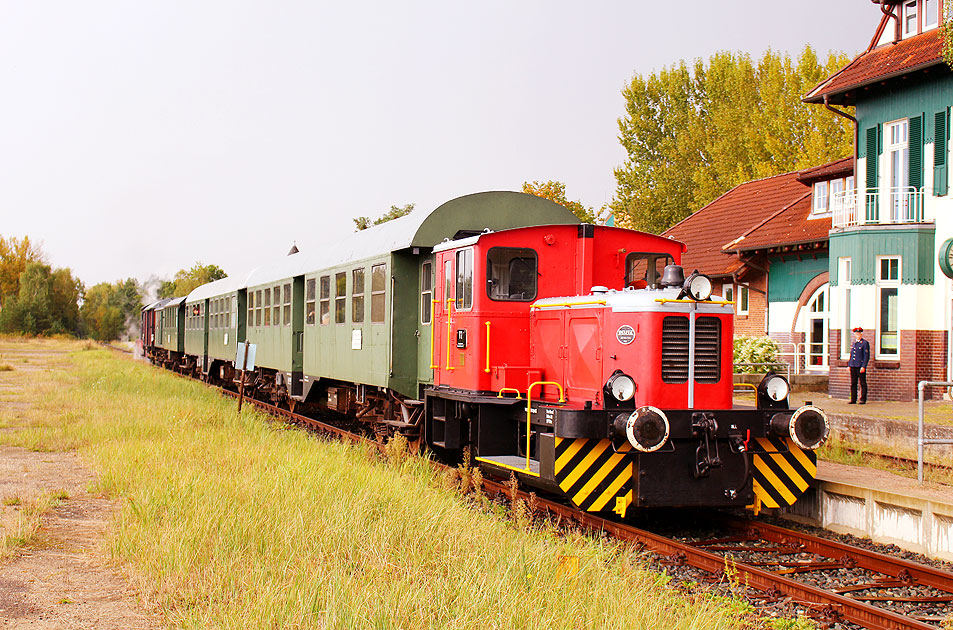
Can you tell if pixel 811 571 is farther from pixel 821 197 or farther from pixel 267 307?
pixel 821 197

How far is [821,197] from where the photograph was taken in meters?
25.7

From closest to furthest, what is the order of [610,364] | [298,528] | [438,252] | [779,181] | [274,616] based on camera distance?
1. [274,616]
2. [298,528]
3. [610,364]
4. [438,252]
5. [779,181]

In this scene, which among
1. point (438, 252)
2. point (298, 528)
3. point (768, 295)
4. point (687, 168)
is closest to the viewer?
point (298, 528)

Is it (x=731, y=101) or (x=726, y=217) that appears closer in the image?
(x=726, y=217)

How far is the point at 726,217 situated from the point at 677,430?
24623mm

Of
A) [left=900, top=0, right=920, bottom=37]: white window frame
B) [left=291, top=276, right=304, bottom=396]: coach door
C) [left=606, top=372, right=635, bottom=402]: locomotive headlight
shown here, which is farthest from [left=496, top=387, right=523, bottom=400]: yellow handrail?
[left=900, top=0, right=920, bottom=37]: white window frame

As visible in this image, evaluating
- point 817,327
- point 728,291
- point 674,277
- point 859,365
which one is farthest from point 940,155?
point 674,277

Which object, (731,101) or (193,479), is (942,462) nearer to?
(193,479)

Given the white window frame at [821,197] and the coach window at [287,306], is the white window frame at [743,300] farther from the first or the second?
the coach window at [287,306]

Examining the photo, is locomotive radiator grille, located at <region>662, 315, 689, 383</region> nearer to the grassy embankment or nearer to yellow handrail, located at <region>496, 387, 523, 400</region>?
yellow handrail, located at <region>496, 387, 523, 400</region>

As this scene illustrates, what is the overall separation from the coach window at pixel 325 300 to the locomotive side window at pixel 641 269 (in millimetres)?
7262

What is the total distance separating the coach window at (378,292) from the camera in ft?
40.9

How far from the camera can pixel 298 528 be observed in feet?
22.4

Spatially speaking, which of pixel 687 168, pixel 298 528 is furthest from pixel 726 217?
pixel 298 528
